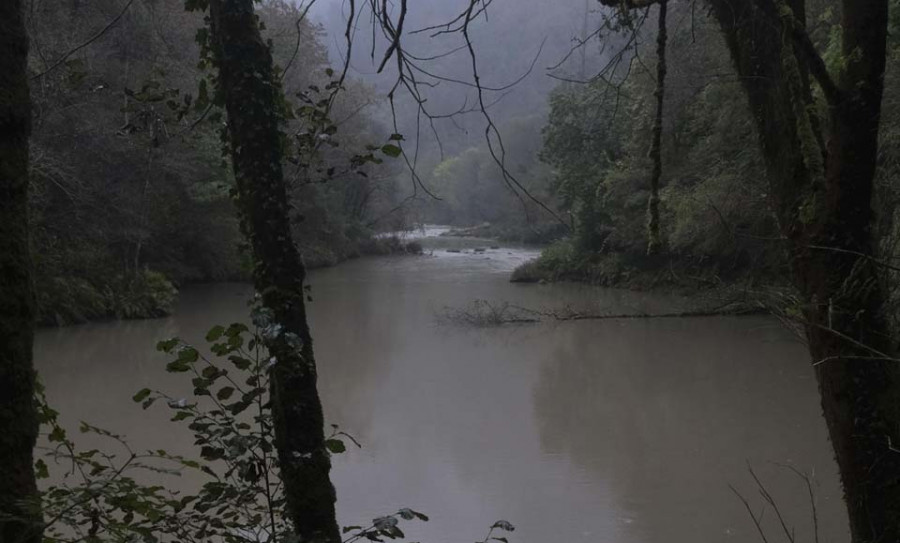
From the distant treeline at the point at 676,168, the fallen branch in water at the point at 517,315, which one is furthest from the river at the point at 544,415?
the distant treeline at the point at 676,168

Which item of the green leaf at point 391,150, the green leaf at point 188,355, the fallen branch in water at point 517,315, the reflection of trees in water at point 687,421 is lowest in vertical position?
the reflection of trees in water at point 687,421

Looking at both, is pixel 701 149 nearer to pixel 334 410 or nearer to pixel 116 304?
pixel 334 410

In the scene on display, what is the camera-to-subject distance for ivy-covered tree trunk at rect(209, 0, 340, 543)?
1.90m

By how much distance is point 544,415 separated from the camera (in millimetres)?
7750

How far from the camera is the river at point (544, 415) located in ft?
17.3

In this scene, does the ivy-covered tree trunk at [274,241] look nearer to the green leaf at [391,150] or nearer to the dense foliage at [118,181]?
the green leaf at [391,150]

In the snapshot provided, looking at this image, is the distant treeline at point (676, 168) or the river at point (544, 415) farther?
the distant treeline at point (676, 168)

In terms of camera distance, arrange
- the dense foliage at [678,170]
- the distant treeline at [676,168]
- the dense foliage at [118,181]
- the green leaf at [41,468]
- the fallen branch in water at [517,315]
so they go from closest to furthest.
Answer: the green leaf at [41,468], the distant treeline at [676,168], the dense foliage at [678,170], the dense foliage at [118,181], the fallen branch in water at [517,315]

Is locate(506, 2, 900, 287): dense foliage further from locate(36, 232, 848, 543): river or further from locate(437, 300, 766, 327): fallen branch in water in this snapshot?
locate(36, 232, 848, 543): river

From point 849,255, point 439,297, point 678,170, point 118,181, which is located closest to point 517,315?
point 439,297

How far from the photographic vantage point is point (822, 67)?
6.42 ft

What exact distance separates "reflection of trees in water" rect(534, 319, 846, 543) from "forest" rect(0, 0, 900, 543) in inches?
1.6

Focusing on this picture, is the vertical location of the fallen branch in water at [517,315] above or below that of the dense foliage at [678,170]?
below

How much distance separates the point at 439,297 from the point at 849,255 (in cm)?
1368
